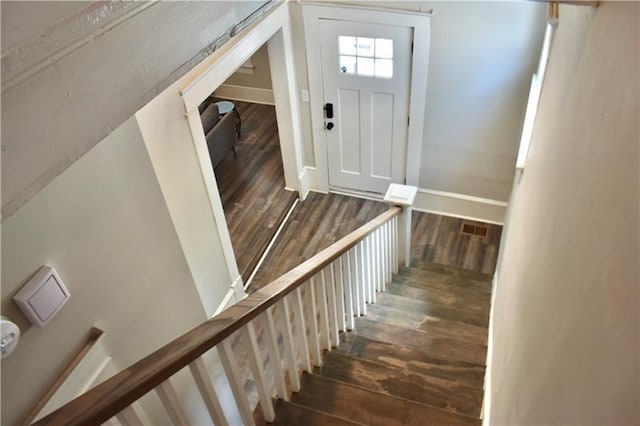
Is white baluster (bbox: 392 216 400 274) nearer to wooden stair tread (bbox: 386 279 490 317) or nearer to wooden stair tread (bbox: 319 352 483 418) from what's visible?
wooden stair tread (bbox: 386 279 490 317)

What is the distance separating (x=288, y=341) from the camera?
2.05m

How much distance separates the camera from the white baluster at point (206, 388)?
1.55 metres

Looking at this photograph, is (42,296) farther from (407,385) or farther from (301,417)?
(407,385)

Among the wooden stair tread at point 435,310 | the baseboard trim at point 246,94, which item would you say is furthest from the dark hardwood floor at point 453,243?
the baseboard trim at point 246,94

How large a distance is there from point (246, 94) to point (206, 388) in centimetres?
584

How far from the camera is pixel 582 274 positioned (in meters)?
0.93

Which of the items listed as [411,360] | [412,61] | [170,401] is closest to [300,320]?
[170,401]

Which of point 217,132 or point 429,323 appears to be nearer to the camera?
point 429,323

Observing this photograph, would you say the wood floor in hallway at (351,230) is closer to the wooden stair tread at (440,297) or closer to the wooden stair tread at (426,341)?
the wooden stair tread at (440,297)

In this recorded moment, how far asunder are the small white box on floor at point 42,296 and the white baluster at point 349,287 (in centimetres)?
139

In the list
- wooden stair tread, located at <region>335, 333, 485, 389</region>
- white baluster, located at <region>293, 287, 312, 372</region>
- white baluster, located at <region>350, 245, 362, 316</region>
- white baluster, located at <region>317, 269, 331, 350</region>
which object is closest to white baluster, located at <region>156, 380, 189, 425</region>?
white baluster, located at <region>293, 287, 312, 372</region>

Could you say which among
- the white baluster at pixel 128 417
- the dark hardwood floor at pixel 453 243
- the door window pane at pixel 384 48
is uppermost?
the white baluster at pixel 128 417

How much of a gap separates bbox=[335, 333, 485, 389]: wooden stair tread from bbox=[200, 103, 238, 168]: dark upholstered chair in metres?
3.06

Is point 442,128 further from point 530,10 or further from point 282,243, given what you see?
point 282,243
